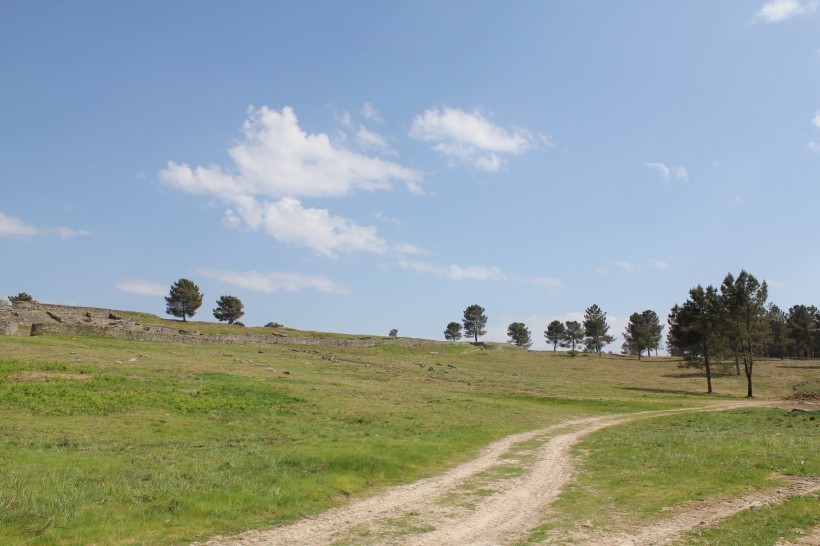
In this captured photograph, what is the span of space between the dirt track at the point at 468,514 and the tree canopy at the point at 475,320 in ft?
461

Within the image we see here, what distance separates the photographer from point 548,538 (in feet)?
38.0

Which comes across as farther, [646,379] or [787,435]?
[646,379]

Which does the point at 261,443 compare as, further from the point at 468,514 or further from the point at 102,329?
the point at 102,329

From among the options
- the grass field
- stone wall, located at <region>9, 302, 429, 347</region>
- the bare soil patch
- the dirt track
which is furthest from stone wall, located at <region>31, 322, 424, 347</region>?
the dirt track

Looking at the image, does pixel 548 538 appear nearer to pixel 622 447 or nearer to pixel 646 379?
pixel 622 447

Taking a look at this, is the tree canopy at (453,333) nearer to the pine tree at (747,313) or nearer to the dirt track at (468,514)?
the pine tree at (747,313)

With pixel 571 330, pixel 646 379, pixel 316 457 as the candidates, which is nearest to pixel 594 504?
pixel 316 457

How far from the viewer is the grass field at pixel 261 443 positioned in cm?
1291

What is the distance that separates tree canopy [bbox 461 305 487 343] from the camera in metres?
160

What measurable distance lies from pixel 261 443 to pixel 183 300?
113231 millimetres

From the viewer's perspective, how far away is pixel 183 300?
126 metres

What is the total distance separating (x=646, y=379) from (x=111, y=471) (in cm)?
8462

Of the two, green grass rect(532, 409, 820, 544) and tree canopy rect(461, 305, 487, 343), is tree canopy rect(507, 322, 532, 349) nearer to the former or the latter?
tree canopy rect(461, 305, 487, 343)

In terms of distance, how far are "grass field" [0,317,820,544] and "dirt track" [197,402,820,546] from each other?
2.65 feet
